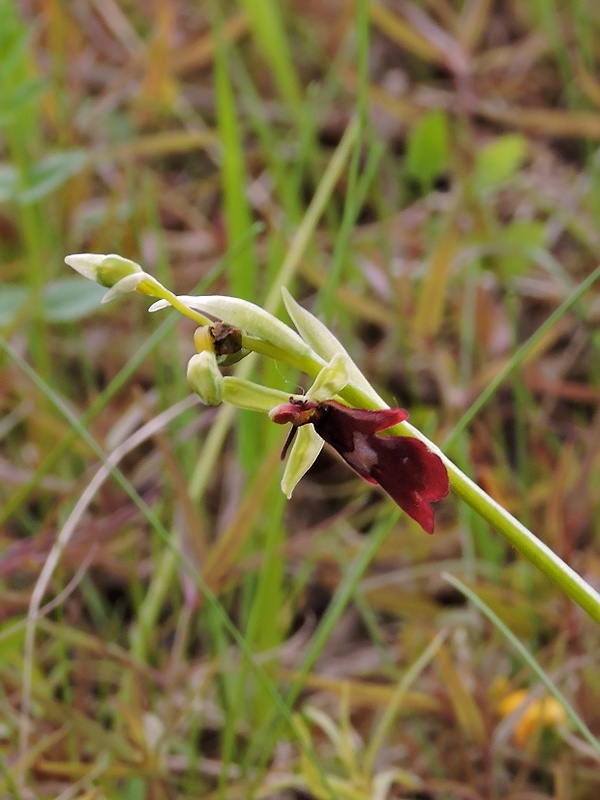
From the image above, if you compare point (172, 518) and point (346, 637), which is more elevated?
point (172, 518)

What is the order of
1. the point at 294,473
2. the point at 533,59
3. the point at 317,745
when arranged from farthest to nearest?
the point at 533,59 → the point at 317,745 → the point at 294,473

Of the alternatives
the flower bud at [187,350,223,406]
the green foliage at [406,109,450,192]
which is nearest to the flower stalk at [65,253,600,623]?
the flower bud at [187,350,223,406]

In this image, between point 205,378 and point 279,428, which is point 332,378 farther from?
point 279,428

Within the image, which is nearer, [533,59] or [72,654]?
[72,654]

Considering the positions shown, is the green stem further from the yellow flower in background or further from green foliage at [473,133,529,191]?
green foliage at [473,133,529,191]

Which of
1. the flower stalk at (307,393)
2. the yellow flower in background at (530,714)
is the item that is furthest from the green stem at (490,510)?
the yellow flower in background at (530,714)

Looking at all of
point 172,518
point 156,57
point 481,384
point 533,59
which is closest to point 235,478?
→ point 172,518

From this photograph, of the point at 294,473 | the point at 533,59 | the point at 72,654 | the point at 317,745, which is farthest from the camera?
the point at 533,59

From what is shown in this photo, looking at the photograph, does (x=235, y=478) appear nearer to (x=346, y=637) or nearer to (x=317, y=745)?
(x=346, y=637)
